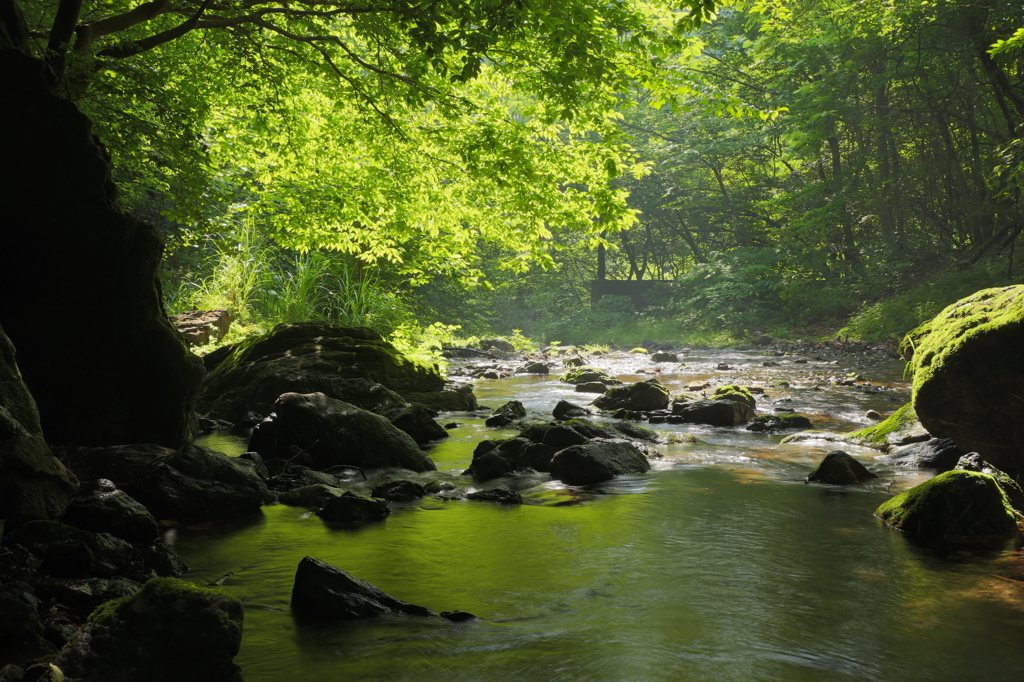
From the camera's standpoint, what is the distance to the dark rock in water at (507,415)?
10.4 metres

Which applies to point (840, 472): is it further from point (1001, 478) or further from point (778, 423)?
point (778, 423)

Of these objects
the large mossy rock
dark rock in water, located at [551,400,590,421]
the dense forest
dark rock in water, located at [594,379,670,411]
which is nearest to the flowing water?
the large mossy rock

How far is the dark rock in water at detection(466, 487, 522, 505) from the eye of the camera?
6.12 meters

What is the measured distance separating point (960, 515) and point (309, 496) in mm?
4897

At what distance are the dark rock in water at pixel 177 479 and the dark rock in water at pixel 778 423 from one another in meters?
7.13

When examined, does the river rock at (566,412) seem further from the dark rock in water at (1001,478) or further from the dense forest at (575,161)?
the dark rock in water at (1001,478)

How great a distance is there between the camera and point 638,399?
12266mm

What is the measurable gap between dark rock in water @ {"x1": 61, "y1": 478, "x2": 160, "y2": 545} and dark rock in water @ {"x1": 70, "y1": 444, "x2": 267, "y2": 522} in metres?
0.89

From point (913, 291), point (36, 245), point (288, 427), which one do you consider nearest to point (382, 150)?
point (288, 427)

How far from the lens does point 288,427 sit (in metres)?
7.39

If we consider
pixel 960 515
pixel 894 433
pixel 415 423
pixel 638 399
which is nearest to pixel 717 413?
pixel 638 399

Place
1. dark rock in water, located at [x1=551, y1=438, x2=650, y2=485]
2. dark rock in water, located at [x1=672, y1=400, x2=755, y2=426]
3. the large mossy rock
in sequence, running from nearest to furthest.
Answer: the large mossy rock
dark rock in water, located at [x1=551, y1=438, x2=650, y2=485]
dark rock in water, located at [x1=672, y1=400, x2=755, y2=426]

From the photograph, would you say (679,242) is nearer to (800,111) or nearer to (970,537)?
(800,111)

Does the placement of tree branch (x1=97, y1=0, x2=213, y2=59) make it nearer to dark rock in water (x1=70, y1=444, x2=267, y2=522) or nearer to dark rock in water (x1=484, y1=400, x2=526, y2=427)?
dark rock in water (x1=70, y1=444, x2=267, y2=522)
